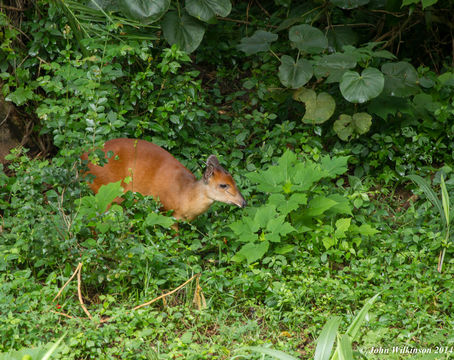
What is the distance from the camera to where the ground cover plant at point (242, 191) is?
14.2 ft

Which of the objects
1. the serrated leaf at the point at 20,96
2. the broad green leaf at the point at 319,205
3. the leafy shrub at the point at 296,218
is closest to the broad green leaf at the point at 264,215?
the leafy shrub at the point at 296,218

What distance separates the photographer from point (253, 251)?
5.13 metres

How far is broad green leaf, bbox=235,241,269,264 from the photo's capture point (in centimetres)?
506

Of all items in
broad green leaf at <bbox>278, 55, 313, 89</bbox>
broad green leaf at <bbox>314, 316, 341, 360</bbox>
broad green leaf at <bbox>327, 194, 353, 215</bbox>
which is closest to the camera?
broad green leaf at <bbox>314, 316, 341, 360</bbox>

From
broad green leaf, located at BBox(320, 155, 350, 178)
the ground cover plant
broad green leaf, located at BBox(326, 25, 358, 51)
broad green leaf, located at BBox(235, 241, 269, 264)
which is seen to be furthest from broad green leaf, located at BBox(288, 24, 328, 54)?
broad green leaf, located at BBox(235, 241, 269, 264)

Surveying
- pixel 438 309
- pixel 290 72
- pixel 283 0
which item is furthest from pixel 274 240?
pixel 283 0

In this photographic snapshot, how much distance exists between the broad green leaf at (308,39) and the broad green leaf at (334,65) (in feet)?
0.63

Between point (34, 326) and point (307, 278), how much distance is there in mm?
2000

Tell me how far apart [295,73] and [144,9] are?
1.67 m

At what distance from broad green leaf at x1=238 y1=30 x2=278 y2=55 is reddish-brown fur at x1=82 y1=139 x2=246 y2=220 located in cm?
167

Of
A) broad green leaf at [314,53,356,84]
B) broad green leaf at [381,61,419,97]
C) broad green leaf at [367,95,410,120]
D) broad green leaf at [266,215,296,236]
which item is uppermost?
broad green leaf at [314,53,356,84]

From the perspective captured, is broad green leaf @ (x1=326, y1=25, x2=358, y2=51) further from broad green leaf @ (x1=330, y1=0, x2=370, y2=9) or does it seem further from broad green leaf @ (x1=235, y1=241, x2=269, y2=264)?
broad green leaf @ (x1=235, y1=241, x2=269, y2=264)

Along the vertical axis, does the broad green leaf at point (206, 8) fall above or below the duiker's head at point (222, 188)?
above

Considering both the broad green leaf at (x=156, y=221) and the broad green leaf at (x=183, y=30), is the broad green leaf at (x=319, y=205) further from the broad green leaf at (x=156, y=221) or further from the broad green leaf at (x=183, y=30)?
the broad green leaf at (x=183, y=30)
